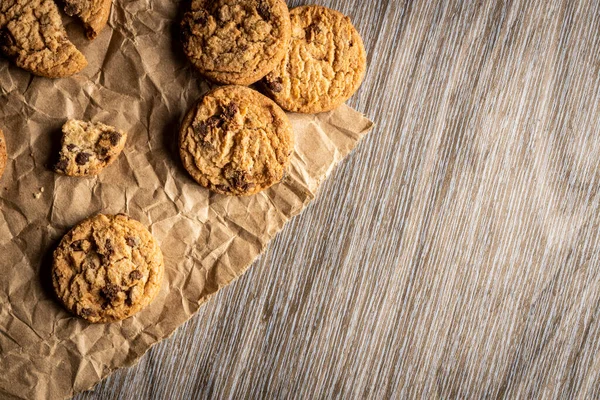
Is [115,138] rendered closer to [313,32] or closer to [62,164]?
[62,164]

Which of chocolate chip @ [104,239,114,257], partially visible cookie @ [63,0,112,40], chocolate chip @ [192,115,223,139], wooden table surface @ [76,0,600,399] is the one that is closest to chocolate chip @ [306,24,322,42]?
wooden table surface @ [76,0,600,399]

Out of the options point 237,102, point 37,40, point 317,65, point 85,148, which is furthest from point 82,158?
point 317,65

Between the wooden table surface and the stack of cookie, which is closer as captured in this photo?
the stack of cookie

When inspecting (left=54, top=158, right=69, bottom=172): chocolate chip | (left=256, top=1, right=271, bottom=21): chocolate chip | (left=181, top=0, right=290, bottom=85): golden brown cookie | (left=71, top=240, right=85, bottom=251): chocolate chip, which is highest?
(left=256, top=1, right=271, bottom=21): chocolate chip

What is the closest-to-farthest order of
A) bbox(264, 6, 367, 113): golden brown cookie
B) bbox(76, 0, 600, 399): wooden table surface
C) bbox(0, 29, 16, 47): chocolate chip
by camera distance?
bbox(0, 29, 16, 47): chocolate chip → bbox(264, 6, 367, 113): golden brown cookie → bbox(76, 0, 600, 399): wooden table surface

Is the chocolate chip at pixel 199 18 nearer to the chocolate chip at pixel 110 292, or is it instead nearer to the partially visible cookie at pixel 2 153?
the partially visible cookie at pixel 2 153

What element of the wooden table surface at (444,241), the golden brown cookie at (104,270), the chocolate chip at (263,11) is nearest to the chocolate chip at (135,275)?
the golden brown cookie at (104,270)

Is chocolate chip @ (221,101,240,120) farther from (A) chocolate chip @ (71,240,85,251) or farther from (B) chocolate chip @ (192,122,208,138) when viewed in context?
(A) chocolate chip @ (71,240,85,251)
